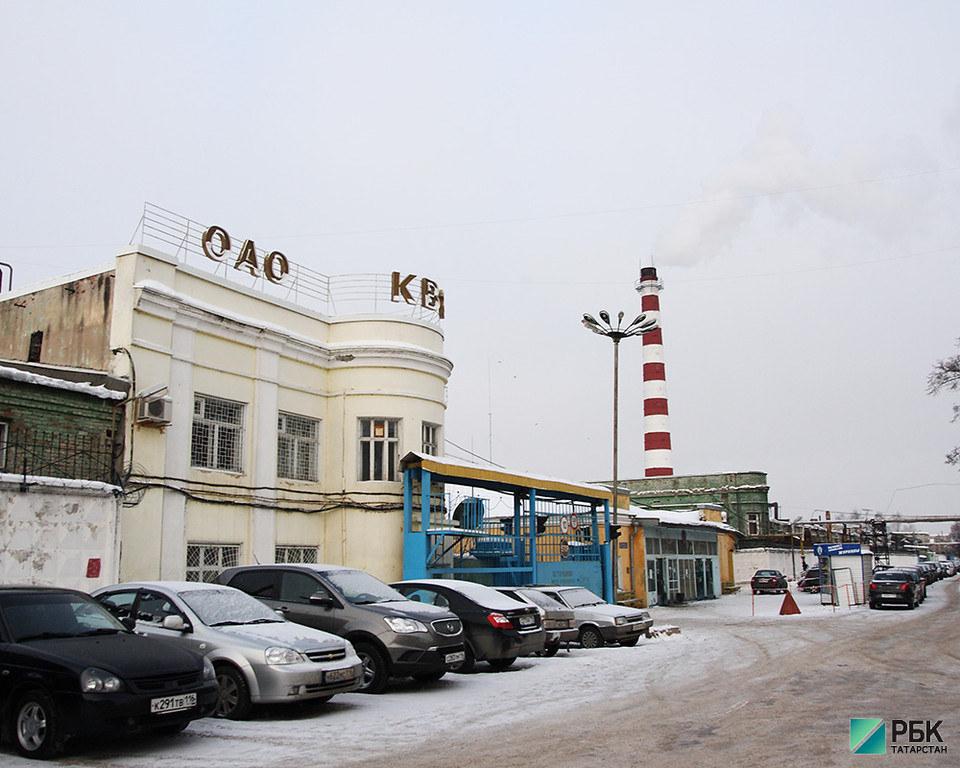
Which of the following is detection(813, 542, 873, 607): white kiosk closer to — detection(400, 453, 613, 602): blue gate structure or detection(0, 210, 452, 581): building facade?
detection(400, 453, 613, 602): blue gate structure

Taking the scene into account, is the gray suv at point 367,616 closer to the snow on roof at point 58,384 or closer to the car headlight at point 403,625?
the car headlight at point 403,625

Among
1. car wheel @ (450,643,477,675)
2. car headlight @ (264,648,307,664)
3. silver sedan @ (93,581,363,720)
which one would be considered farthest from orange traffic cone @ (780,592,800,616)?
car headlight @ (264,648,307,664)

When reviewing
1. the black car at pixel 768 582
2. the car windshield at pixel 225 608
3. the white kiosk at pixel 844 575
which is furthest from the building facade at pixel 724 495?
the car windshield at pixel 225 608

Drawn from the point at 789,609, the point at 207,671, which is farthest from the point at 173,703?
the point at 789,609

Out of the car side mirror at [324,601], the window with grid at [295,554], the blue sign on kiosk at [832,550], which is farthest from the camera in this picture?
the blue sign on kiosk at [832,550]

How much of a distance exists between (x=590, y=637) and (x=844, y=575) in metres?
23.8

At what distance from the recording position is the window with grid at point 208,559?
18.0m

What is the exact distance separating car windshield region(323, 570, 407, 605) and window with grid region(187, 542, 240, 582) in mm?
5794

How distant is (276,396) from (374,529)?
4.01 m

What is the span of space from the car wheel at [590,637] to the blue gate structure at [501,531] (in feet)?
12.1

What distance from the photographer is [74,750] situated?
8.09 m

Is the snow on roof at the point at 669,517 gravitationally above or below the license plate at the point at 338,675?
above

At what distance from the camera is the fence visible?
46.8 feet

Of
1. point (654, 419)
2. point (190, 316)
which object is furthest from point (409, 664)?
point (654, 419)
